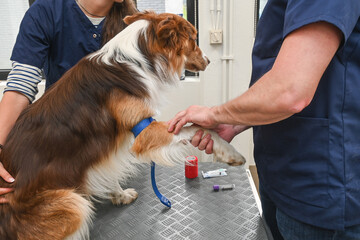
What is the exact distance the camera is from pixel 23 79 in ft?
4.81

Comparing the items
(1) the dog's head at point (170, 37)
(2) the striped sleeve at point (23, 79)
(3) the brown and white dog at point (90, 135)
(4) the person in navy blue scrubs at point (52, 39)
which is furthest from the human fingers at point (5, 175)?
(1) the dog's head at point (170, 37)

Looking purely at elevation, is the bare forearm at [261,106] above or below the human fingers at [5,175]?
above

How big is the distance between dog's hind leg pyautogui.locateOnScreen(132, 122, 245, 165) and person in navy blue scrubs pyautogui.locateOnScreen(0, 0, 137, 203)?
0.65 meters

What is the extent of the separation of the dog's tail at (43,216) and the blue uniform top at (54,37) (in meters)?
0.72

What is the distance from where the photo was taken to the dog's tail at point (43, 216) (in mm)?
1187

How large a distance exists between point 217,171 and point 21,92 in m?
1.25

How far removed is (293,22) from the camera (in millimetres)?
727

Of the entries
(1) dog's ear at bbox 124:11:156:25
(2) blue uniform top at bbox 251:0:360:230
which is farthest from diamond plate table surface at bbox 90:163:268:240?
(1) dog's ear at bbox 124:11:156:25

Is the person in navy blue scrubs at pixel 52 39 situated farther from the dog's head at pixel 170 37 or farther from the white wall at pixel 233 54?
the white wall at pixel 233 54

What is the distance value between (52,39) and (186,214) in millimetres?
1241

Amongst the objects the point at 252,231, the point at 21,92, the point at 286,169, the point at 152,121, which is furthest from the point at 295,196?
the point at 21,92

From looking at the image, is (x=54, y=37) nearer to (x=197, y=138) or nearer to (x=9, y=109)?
(x=9, y=109)

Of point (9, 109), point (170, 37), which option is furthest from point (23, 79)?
point (170, 37)

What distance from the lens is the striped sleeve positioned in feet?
4.76
